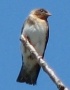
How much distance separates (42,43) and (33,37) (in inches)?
11.5

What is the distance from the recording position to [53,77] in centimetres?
188

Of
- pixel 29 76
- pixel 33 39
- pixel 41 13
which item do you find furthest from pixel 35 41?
pixel 41 13

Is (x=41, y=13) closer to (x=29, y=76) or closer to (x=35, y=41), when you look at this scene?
(x=35, y=41)

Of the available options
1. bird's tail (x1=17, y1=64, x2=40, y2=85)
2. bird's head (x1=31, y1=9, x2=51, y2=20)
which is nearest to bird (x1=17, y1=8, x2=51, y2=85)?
bird's tail (x1=17, y1=64, x2=40, y2=85)

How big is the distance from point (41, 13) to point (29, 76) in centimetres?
152

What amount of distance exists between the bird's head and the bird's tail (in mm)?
1095

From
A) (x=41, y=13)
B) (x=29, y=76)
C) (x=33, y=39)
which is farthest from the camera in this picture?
(x=41, y=13)

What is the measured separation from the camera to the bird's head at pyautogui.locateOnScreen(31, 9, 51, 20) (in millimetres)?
6255

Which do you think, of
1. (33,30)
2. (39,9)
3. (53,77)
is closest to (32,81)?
(33,30)

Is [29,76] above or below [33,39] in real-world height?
below

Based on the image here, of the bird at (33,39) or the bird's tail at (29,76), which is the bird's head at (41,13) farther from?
the bird's tail at (29,76)

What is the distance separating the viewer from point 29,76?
5348 millimetres

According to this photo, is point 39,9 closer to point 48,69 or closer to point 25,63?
point 25,63

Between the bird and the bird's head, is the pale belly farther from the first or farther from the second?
the bird's head
